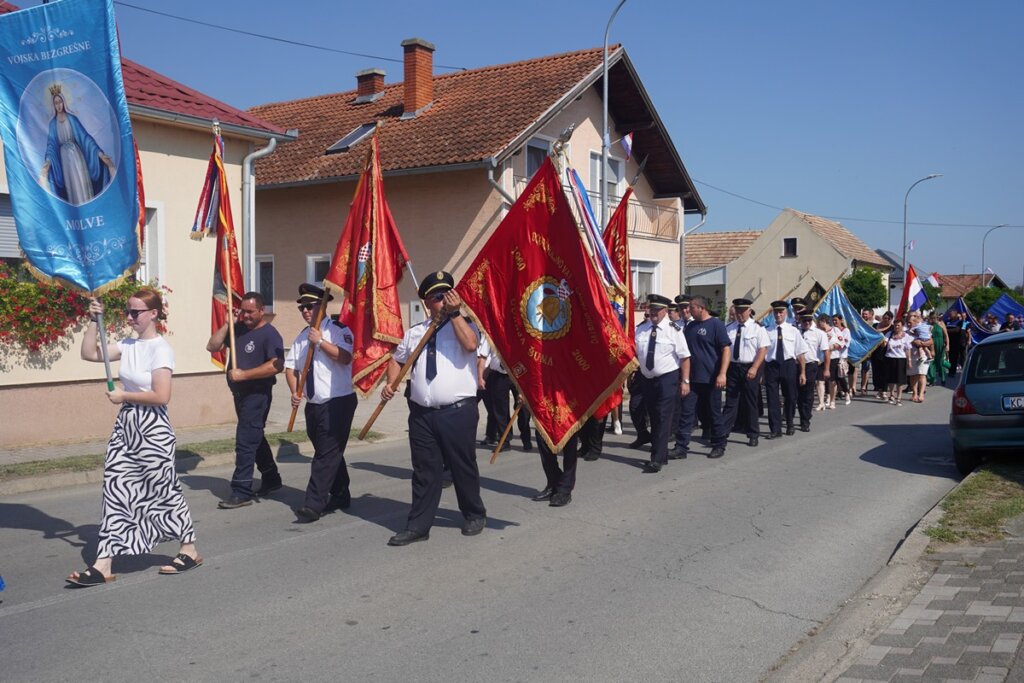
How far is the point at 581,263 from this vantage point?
24.0ft

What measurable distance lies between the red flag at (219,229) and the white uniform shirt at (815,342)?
960 cm

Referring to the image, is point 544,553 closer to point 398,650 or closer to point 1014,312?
point 398,650

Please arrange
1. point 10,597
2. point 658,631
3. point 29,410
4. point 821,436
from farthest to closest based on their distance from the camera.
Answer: point 821,436 → point 29,410 → point 10,597 → point 658,631

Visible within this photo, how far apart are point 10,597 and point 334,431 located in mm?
2567

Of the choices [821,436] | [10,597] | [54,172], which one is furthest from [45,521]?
[821,436]

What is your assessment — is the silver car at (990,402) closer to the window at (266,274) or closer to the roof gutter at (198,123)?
the roof gutter at (198,123)

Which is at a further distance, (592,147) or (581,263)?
(592,147)

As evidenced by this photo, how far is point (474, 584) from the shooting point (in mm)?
5867

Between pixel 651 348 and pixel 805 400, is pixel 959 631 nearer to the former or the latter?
pixel 651 348

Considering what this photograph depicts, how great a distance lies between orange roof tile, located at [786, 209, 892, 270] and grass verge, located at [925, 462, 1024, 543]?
149 feet

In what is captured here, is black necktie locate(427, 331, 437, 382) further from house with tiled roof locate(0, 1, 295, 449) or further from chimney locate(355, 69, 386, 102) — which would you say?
chimney locate(355, 69, 386, 102)

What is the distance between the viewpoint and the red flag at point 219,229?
838cm

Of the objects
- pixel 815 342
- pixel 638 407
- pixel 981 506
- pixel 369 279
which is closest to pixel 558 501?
pixel 369 279

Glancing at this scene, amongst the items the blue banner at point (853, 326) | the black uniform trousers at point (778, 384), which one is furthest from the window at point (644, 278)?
the black uniform trousers at point (778, 384)
